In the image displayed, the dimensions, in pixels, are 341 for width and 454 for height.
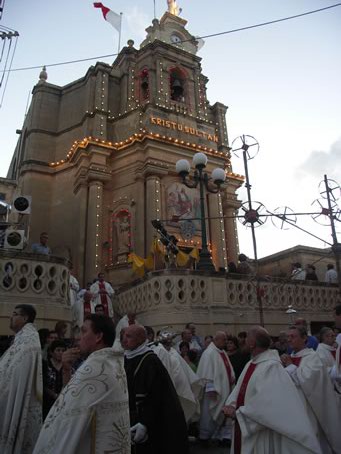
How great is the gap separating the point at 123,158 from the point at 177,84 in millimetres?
7687

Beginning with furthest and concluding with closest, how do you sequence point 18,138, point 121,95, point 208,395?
point 18,138 → point 121,95 → point 208,395

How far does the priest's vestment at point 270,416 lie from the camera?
3553 mm

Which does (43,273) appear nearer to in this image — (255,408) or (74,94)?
(255,408)

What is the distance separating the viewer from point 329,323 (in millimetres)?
14016

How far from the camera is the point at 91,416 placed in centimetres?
249

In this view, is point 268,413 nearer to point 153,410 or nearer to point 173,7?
point 153,410

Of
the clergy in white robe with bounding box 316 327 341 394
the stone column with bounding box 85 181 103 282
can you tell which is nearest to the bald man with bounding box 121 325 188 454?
the clergy in white robe with bounding box 316 327 341 394

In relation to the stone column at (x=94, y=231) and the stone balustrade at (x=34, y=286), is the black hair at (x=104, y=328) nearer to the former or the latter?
the stone balustrade at (x=34, y=286)

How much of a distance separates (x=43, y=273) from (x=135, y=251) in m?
9.94

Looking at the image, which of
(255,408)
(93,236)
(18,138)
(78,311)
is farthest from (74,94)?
(255,408)

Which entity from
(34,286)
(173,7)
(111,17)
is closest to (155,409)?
(34,286)

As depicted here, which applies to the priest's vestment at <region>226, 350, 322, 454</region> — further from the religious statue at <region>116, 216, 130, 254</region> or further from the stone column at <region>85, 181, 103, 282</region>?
the religious statue at <region>116, 216, 130, 254</region>

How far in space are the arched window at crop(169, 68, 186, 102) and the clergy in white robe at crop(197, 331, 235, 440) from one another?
21.2 metres

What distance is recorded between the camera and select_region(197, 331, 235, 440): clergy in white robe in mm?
6594
